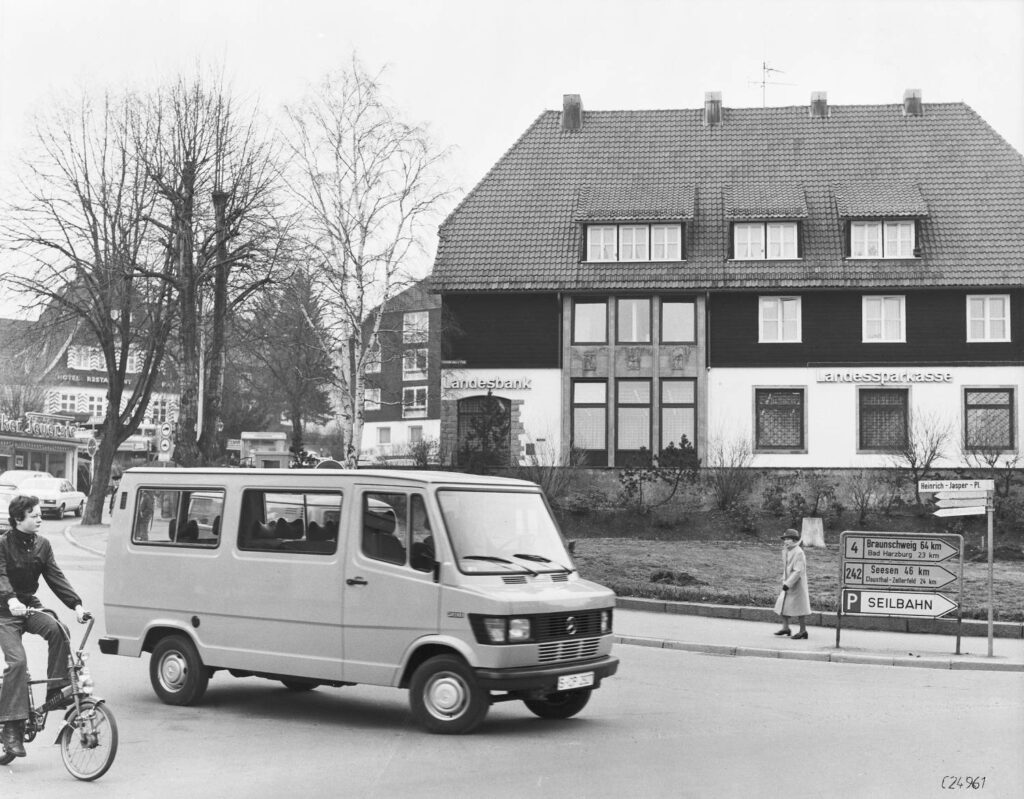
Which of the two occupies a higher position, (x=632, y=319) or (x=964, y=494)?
(x=632, y=319)

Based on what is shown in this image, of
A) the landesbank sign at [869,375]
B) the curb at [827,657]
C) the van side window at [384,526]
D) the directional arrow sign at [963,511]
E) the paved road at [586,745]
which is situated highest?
the landesbank sign at [869,375]

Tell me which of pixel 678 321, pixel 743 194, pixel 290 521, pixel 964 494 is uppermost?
pixel 743 194

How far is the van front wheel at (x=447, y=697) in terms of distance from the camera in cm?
1011

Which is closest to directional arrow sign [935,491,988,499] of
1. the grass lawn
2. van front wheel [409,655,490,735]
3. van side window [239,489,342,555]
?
the grass lawn

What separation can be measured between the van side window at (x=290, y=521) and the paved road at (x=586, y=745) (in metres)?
1.48

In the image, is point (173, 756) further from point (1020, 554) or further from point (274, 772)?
point (1020, 554)

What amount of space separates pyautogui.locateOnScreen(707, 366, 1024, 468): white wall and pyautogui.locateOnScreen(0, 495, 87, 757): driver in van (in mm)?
36737

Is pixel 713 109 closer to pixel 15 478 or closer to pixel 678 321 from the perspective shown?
pixel 678 321

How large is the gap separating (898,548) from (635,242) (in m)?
30.0

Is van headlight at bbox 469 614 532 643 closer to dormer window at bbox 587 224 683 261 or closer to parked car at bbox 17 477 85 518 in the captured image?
dormer window at bbox 587 224 683 261

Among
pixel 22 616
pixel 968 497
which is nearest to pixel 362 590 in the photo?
pixel 22 616

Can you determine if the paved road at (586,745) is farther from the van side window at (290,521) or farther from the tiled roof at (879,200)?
the tiled roof at (879,200)

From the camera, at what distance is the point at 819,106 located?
2002 inches

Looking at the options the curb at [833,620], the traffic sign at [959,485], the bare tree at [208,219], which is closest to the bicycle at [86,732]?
the traffic sign at [959,485]
